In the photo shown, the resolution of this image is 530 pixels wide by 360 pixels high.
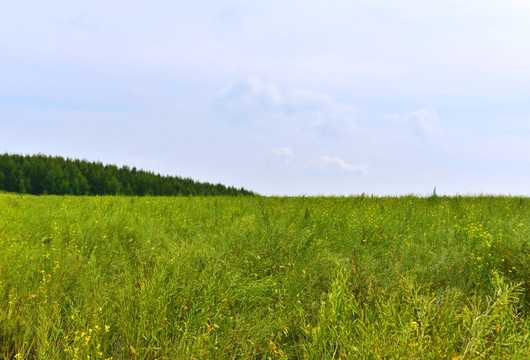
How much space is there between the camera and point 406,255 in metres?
5.09

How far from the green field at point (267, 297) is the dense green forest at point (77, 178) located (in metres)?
37.8

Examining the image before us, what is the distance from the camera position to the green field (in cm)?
250

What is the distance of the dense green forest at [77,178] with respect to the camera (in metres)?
46.8

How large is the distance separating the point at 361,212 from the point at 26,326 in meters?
7.80

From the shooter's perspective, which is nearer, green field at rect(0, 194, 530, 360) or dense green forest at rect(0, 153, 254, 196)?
green field at rect(0, 194, 530, 360)

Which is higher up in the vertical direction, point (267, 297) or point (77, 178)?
point (77, 178)

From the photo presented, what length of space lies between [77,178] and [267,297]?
49924mm

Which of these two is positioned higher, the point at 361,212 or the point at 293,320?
the point at 361,212

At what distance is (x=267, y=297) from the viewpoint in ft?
12.3

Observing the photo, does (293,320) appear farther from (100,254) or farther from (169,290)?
(100,254)

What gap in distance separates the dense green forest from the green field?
124 ft

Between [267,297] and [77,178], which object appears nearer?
[267,297]

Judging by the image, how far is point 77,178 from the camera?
155ft

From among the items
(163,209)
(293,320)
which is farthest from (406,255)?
(163,209)
